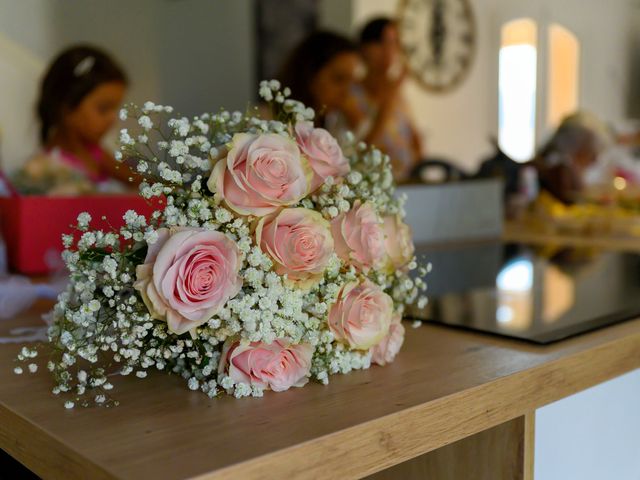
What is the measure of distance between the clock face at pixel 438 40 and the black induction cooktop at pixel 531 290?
220 centimetres

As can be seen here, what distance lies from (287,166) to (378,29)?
271cm

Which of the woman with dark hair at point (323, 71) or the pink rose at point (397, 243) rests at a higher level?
the woman with dark hair at point (323, 71)

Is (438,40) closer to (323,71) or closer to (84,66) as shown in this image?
(323,71)

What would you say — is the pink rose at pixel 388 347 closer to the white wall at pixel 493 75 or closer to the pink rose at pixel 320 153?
the pink rose at pixel 320 153

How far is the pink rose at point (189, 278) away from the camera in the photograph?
24.6 inches

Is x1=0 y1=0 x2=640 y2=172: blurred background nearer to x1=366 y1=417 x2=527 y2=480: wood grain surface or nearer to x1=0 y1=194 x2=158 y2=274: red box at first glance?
x1=0 y1=194 x2=158 y2=274: red box

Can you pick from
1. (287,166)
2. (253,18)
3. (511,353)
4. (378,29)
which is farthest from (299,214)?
(378,29)

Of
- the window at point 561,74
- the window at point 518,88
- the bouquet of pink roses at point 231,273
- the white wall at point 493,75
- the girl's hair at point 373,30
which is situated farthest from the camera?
the window at point 561,74

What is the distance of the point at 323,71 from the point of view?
2.67m

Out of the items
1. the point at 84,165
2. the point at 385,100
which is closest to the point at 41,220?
the point at 84,165

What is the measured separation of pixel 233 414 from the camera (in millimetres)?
627

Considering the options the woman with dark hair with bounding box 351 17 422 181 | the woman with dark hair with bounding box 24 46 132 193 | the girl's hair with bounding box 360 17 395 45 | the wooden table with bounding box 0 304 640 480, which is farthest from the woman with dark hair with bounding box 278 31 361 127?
the wooden table with bounding box 0 304 640 480

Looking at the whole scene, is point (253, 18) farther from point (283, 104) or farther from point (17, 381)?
point (17, 381)

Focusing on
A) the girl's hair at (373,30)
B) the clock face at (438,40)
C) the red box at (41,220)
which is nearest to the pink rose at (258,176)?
the red box at (41,220)
